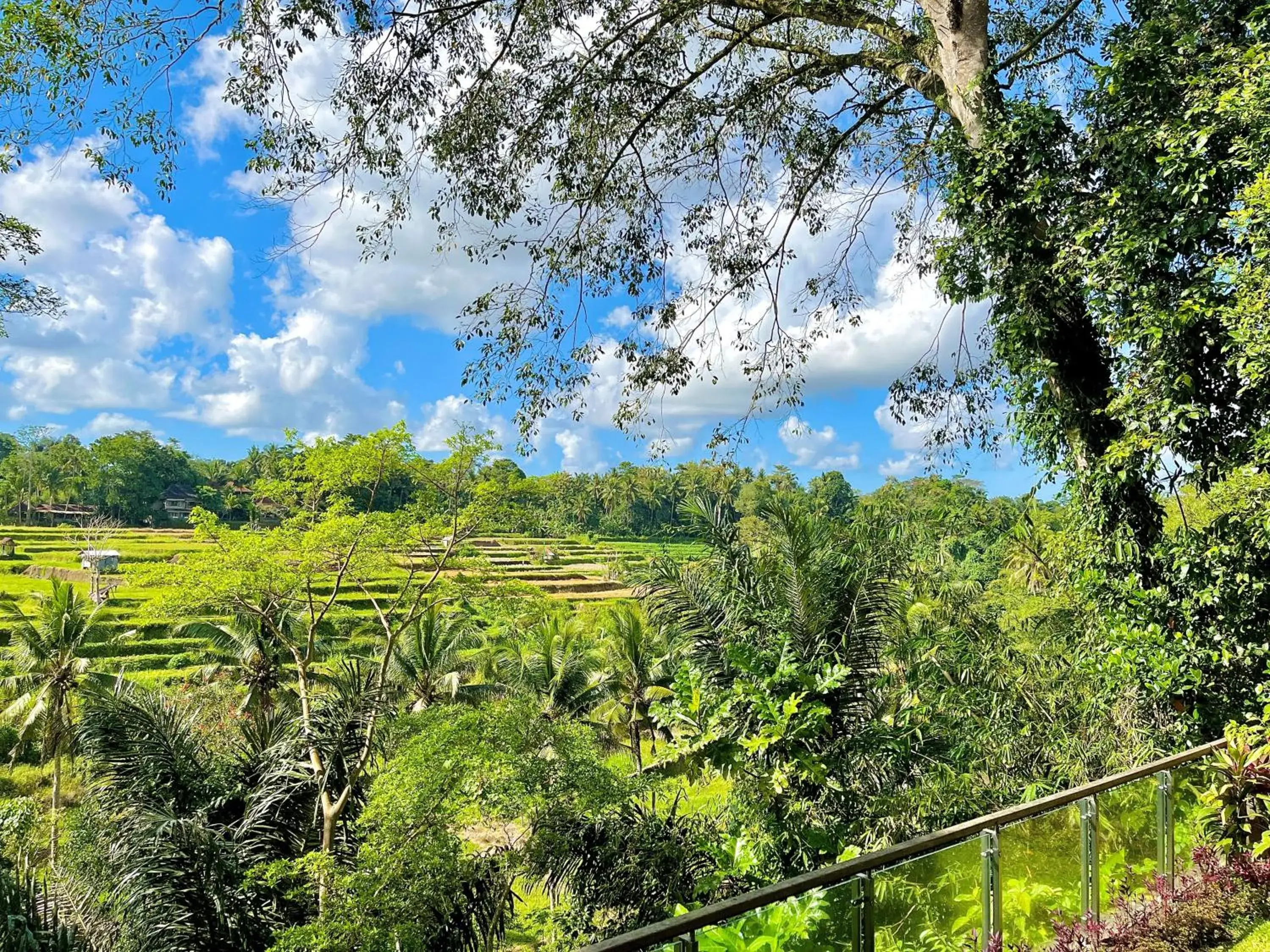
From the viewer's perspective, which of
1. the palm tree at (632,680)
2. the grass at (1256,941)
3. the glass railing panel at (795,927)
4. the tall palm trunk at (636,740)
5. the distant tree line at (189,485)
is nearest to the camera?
the glass railing panel at (795,927)

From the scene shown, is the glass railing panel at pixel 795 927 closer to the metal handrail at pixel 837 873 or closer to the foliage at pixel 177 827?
the metal handrail at pixel 837 873

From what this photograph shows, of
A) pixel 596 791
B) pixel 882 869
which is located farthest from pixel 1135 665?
pixel 596 791

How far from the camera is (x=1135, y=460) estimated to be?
4867 mm

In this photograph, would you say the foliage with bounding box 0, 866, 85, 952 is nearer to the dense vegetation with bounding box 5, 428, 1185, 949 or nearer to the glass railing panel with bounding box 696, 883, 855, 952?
the dense vegetation with bounding box 5, 428, 1185, 949

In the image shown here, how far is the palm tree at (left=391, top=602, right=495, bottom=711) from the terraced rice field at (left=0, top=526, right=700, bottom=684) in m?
1.69

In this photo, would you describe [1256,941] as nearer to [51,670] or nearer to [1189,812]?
[1189,812]

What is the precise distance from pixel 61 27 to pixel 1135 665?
326 inches

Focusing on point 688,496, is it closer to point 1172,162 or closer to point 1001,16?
point 1172,162

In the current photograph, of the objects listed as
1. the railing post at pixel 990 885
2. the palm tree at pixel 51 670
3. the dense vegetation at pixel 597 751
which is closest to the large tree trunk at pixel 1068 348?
the dense vegetation at pixel 597 751

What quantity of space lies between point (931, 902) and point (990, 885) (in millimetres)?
338

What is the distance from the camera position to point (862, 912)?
2592 millimetres

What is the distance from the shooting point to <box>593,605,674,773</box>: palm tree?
22.6 m

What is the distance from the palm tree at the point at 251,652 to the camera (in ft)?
66.8

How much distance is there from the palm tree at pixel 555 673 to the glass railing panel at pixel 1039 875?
1846 cm
